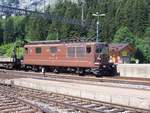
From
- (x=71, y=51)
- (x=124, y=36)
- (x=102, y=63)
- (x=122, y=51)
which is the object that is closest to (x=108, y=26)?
(x=124, y=36)

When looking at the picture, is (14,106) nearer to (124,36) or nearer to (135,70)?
(135,70)

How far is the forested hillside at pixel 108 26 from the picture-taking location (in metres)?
85.5

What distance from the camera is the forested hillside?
85.5m

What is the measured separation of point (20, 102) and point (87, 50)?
17.2 metres

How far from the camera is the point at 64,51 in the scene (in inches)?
1380

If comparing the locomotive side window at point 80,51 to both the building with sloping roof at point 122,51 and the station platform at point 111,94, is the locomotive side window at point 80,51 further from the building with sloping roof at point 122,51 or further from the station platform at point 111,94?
the building with sloping roof at point 122,51

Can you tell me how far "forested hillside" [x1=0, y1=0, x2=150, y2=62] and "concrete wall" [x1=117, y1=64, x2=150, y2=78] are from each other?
44232 millimetres

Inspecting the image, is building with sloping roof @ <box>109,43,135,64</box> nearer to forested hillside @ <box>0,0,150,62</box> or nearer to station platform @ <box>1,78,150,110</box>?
forested hillside @ <box>0,0,150,62</box>

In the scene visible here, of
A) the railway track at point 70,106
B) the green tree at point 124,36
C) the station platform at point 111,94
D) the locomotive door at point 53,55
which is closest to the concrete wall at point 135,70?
the locomotive door at point 53,55

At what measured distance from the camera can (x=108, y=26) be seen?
4033 inches

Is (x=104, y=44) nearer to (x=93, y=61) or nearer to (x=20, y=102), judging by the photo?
(x=93, y=61)

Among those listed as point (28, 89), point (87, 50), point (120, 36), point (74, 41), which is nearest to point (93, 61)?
point (87, 50)

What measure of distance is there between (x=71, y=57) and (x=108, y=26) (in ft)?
228

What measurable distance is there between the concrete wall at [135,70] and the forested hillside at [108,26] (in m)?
44.2
